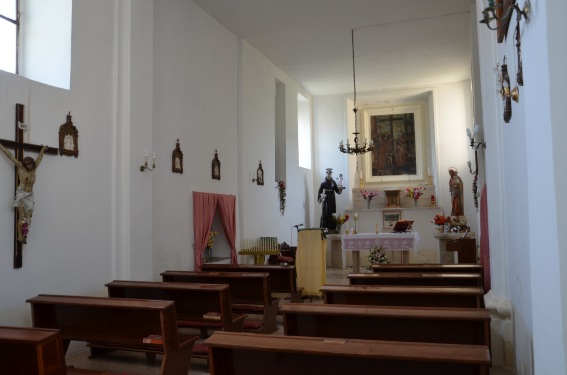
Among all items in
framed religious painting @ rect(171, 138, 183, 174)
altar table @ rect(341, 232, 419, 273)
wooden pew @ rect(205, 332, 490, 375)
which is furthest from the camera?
altar table @ rect(341, 232, 419, 273)

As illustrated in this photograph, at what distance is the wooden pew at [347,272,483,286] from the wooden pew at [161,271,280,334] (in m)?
1.17

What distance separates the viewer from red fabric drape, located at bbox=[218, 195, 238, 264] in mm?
9156

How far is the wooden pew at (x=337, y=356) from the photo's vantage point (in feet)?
7.29

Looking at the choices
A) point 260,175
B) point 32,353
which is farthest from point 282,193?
point 32,353

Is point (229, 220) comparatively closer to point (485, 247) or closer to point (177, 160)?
point (177, 160)

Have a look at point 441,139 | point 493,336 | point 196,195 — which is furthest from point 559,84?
point 441,139

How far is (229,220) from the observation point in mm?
9367

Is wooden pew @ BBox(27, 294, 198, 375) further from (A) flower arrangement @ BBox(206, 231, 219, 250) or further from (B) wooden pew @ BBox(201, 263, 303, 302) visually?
(A) flower arrangement @ BBox(206, 231, 219, 250)

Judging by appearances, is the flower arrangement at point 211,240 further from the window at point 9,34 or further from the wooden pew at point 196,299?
the window at point 9,34

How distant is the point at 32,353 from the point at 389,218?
40.9 ft

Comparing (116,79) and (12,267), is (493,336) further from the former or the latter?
(116,79)

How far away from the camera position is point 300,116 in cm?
1512

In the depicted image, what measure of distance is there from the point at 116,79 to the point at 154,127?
3.58 ft

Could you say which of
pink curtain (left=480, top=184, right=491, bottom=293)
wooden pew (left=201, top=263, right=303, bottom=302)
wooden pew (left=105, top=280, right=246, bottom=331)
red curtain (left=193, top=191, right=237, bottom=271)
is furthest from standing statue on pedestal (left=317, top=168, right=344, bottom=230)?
wooden pew (left=105, top=280, right=246, bottom=331)
